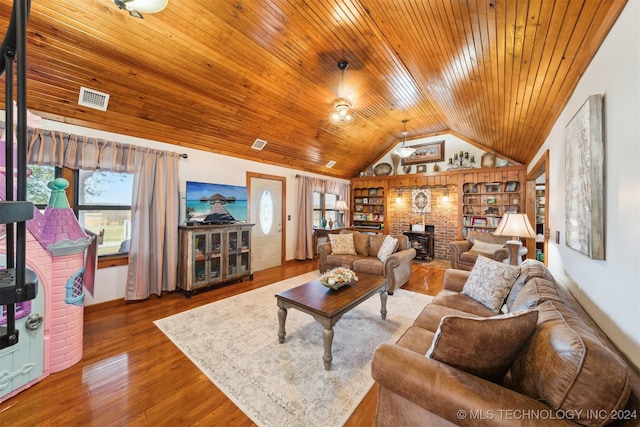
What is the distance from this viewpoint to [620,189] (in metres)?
1.23

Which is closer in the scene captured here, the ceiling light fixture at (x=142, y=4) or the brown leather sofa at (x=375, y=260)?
the ceiling light fixture at (x=142, y=4)

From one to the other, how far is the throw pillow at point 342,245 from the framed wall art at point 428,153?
131 inches

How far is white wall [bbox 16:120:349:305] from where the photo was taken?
10.5ft

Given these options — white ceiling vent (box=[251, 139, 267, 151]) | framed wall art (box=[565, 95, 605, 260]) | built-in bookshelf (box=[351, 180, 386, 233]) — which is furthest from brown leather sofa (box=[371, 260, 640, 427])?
built-in bookshelf (box=[351, 180, 386, 233])

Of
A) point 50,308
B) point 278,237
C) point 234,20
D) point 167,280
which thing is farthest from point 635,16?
point 278,237

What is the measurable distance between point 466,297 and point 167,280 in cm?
379

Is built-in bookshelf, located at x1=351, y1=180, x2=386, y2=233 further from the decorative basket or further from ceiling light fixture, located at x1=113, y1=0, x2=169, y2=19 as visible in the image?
ceiling light fixture, located at x1=113, y1=0, x2=169, y2=19

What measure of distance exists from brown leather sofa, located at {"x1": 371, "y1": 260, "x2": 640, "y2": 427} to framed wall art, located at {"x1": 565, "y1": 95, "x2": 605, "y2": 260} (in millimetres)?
455

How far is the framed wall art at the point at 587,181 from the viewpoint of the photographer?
141 cm

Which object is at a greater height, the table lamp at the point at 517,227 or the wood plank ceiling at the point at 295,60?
the wood plank ceiling at the point at 295,60

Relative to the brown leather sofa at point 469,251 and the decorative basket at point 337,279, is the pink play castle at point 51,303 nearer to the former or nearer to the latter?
the decorative basket at point 337,279

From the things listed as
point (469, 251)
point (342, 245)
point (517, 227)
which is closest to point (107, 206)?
point (342, 245)

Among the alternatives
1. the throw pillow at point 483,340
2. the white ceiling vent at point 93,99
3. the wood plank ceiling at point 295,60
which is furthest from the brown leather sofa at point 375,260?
the white ceiling vent at point 93,99

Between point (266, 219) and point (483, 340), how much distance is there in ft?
15.3
